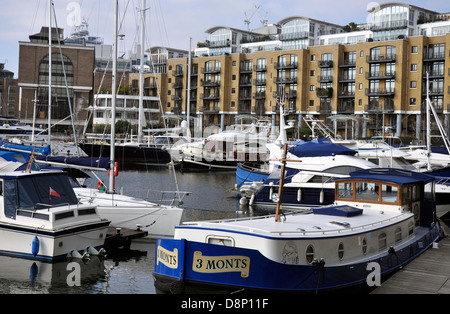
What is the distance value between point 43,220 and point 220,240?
20.2ft

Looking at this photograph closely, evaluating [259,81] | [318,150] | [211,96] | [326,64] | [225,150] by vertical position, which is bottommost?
[318,150]

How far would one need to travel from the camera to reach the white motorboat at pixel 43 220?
50.0 feet

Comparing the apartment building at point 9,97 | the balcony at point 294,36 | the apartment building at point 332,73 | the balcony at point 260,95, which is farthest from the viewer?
the apartment building at point 9,97

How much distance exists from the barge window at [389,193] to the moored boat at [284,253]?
1.22 m

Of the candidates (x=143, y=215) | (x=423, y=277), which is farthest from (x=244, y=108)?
(x=423, y=277)

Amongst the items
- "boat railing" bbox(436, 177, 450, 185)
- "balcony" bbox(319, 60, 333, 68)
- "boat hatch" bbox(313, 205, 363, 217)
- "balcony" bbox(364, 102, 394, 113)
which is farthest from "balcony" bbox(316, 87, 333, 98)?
"boat hatch" bbox(313, 205, 363, 217)

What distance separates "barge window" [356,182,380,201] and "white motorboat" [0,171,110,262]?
24.8 feet

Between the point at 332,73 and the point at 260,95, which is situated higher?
the point at 332,73

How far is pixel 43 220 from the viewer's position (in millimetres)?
15297

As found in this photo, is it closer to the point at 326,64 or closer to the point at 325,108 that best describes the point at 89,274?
the point at 325,108

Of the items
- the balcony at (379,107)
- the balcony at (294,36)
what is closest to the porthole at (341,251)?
the balcony at (379,107)

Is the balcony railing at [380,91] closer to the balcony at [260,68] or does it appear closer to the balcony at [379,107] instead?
the balcony at [379,107]

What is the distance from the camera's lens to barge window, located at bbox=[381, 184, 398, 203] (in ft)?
52.3
